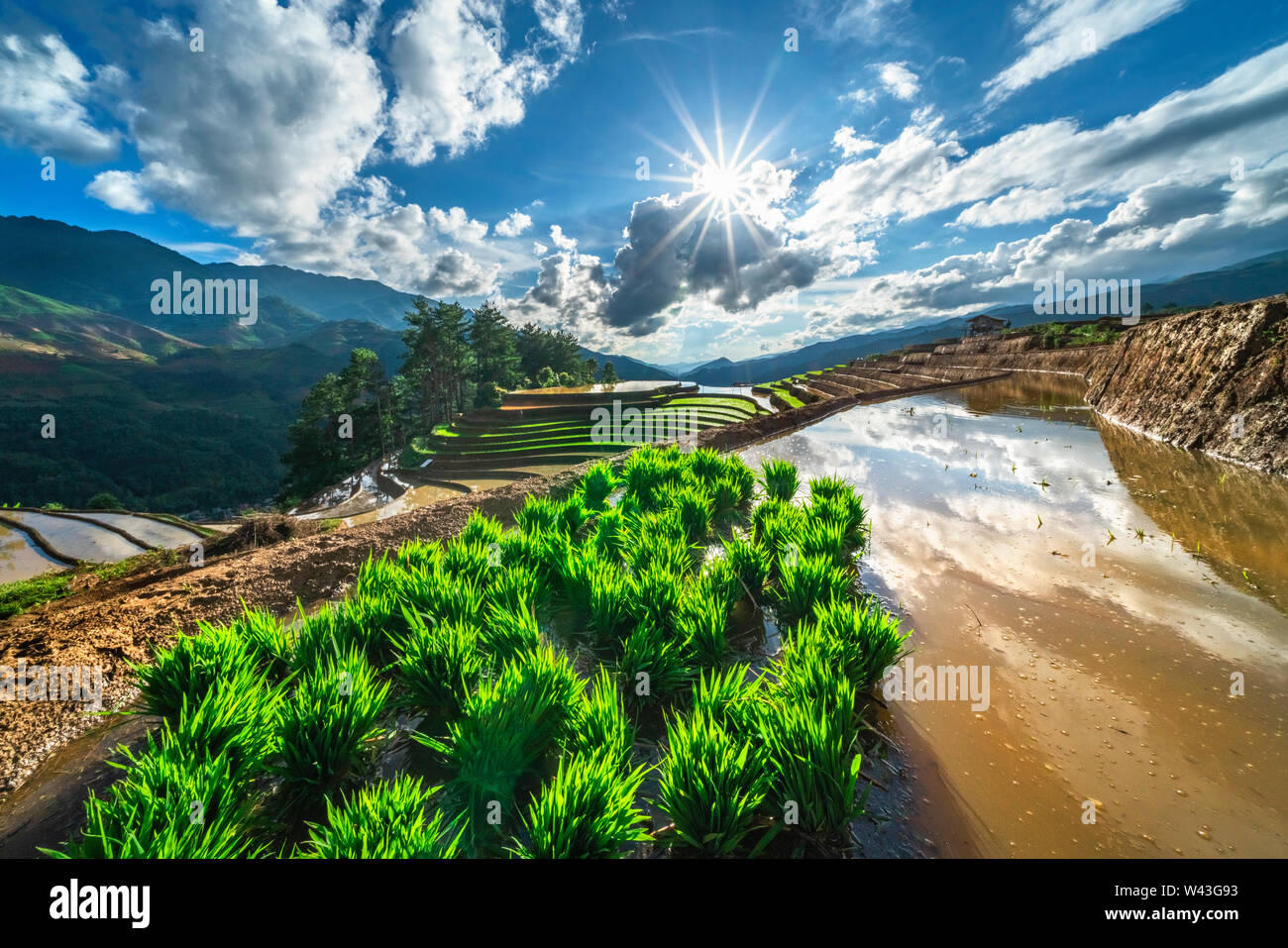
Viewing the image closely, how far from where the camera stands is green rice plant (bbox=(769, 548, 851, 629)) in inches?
171

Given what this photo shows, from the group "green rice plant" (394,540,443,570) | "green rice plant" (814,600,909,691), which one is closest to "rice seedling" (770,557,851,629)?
"green rice plant" (814,600,909,691)

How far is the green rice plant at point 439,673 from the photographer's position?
328cm

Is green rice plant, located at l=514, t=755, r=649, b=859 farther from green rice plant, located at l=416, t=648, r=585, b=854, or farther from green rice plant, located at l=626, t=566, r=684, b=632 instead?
green rice plant, located at l=626, t=566, r=684, b=632

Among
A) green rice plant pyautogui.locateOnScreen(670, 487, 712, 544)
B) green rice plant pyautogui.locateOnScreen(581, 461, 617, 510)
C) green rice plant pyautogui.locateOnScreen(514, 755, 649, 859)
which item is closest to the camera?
green rice plant pyautogui.locateOnScreen(514, 755, 649, 859)

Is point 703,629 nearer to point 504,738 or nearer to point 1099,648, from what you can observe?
point 504,738

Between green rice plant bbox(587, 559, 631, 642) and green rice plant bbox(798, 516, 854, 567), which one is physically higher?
green rice plant bbox(798, 516, 854, 567)

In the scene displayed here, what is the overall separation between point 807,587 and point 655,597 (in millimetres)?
1507

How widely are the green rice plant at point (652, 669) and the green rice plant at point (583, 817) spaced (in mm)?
1191

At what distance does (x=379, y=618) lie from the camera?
4031mm

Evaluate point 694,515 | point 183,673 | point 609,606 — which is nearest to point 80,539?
point 183,673

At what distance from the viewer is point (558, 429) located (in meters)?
34.6

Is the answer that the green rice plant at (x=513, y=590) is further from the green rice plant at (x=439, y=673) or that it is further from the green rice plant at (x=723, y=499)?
the green rice plant at (x=723, y=499)

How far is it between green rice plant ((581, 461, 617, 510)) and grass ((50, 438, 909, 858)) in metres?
3.20
